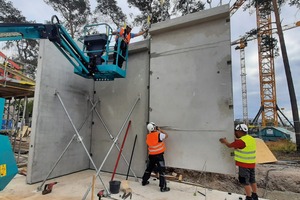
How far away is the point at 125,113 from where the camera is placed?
5023 millimetres

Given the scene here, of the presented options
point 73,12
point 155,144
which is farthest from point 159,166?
point 73,12

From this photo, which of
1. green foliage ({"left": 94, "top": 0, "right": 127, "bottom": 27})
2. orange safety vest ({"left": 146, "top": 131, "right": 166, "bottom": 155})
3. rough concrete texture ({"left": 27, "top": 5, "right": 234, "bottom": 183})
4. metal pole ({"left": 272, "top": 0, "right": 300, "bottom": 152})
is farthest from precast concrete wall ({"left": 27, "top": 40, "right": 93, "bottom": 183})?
metal pole ({"left": 272, "top": 0, "right": 300, "bottom": 152})

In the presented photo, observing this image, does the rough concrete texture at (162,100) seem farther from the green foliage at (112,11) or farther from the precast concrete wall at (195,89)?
the green foliage at (112,11)

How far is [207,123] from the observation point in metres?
3.92

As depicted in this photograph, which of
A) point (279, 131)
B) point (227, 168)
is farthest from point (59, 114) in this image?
point (279, 131)

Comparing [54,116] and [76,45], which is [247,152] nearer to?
[76,45]

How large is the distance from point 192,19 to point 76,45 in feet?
8.53

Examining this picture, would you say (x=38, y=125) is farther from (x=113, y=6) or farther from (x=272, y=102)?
(x=272, y=102)

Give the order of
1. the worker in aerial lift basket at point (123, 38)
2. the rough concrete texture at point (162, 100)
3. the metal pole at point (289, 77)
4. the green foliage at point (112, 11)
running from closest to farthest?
the rough concrete texture at point (162, 100) → the worker in aerial lift basket at point (123, 38) → the metal pole at point (289, 77) → the green foliage at point (112, 11)

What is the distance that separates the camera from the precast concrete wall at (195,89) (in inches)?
151

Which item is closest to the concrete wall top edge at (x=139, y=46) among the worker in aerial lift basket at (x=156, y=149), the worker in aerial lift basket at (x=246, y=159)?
the worker in aerial lift basket at (x=156, y=149)

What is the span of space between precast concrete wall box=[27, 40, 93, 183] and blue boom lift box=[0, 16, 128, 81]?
0.64 metres

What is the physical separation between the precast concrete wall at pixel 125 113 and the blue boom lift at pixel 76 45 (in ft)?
2.19

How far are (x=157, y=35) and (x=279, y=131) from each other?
45.2 ft
